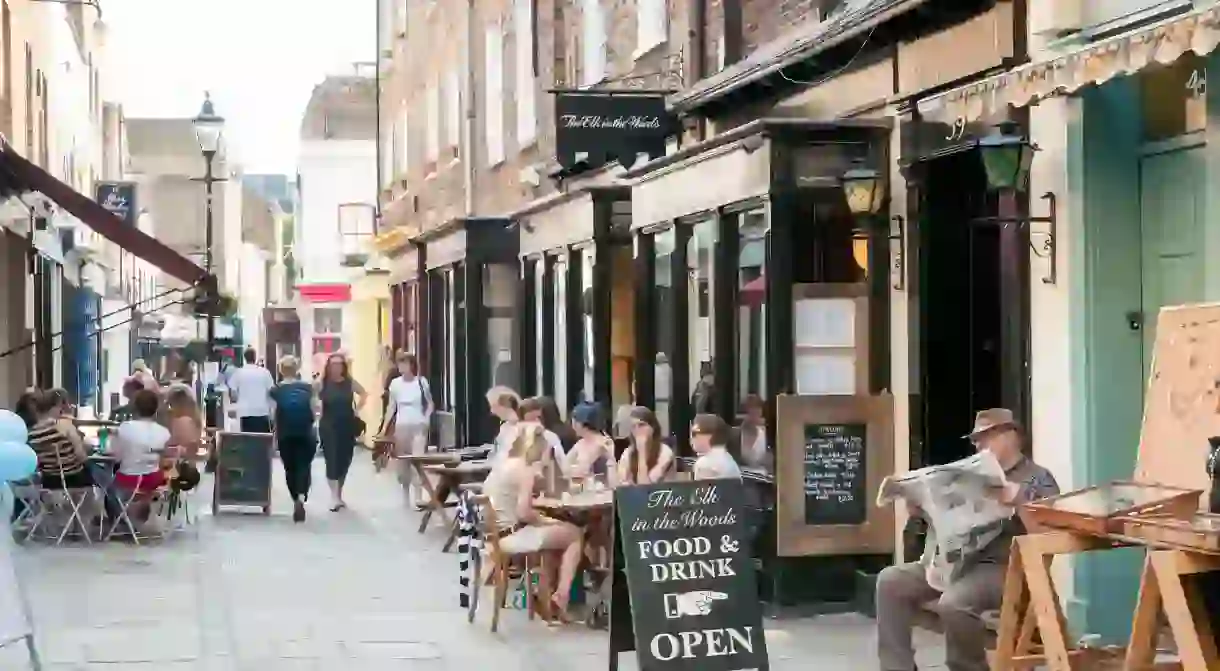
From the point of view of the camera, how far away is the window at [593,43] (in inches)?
814

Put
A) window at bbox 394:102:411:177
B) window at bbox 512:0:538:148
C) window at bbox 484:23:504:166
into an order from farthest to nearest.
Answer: window at bbox 394:102:411:177 → window at bbox 484:23:504:166 → window at bbox 512:0:538:148

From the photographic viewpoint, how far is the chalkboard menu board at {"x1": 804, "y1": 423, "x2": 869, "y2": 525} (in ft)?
39.8

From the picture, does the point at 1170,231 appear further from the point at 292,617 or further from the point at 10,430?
the point at 292,617

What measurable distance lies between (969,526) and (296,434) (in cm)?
1196

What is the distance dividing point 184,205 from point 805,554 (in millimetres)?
65590

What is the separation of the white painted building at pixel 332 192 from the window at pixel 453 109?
1784 cm

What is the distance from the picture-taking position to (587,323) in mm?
20406

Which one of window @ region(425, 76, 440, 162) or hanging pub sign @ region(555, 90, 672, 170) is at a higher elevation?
window @ region(425, 76, 440, 162)

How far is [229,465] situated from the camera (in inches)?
775

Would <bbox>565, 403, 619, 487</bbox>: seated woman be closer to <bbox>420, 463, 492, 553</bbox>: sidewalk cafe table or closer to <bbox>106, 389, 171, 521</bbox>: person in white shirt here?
<bbox>420, 463, 492, 553</bbox>: sidewalk cafe table

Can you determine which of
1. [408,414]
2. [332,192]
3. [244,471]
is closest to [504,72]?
[408,414]

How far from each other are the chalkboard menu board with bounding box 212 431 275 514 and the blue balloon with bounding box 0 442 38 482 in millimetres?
9697

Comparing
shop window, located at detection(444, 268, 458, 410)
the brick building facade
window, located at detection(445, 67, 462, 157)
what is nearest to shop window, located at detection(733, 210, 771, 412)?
the brick building facade

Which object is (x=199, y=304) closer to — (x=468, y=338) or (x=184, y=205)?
(x=468, y=338)
